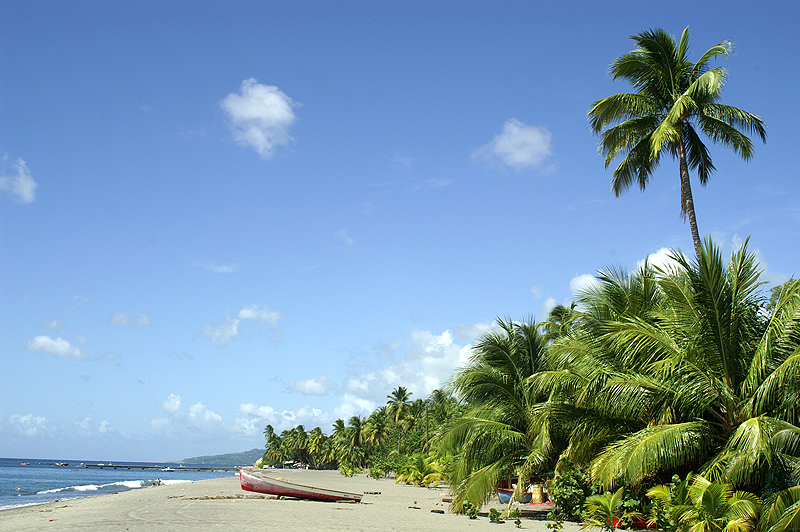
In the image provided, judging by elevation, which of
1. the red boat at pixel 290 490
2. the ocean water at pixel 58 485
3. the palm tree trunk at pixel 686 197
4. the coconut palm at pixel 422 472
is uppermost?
the palm tree trunk at pixel 686 197

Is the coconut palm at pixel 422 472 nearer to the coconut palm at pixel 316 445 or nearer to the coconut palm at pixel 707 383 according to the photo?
the coconut palm at pixel 707 383

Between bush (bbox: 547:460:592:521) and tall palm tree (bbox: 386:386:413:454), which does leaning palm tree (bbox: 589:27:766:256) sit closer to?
bush (bbox: 547:460:592:521)

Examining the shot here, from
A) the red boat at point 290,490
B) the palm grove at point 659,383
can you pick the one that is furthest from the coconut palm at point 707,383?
the red boat at point 290,490

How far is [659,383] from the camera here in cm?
981

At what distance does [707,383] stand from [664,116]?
28.4ft

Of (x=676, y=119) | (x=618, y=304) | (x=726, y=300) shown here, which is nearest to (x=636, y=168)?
(x=676, y=119)

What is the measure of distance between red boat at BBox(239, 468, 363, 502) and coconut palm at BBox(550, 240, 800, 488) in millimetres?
13297

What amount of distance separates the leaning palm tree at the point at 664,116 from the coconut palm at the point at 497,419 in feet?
18.9

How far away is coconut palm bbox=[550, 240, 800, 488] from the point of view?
8.36 meters

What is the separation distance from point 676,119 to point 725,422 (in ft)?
25.6

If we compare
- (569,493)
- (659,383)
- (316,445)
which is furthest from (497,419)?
(316,445)

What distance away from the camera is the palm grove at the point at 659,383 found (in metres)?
8.41

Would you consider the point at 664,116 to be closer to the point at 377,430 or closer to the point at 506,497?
the point at 506,497

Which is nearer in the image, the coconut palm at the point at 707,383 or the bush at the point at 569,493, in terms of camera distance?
the coconut palm at the point at 707,383
